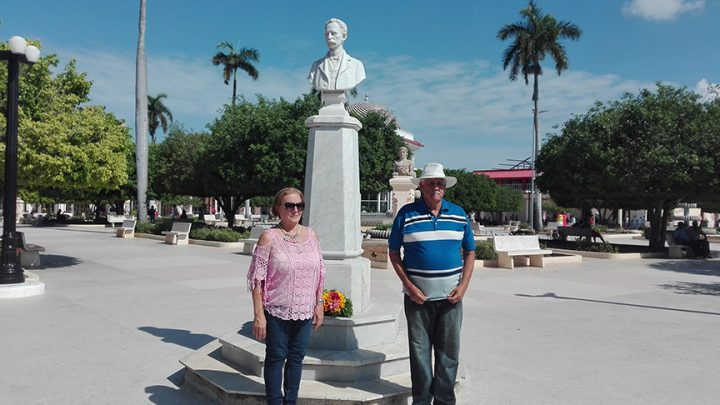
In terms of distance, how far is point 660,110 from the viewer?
17.9 m

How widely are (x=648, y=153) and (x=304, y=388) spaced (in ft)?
52.9

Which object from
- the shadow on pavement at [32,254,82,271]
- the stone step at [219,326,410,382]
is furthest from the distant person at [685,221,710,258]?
the shadow on pavement at [32,254,82,271]

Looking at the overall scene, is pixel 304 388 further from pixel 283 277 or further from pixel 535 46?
pixel 535 46

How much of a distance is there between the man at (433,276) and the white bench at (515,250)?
11243 mm

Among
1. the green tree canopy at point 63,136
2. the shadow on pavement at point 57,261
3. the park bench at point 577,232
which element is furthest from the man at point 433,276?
the park bench at point 577,232

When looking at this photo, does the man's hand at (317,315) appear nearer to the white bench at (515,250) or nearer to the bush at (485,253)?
the white bench at (515,250)

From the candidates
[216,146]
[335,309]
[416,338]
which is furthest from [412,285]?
[216,146]

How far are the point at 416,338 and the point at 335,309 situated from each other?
3.49 ft

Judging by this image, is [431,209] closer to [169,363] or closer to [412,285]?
[412,285]

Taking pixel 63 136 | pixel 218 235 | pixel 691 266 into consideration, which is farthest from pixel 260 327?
pixel 218 235

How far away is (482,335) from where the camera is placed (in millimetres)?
6879

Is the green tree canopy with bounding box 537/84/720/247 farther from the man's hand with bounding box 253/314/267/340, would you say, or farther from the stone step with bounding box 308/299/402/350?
the man's hand with bounding box 253/314/267/340

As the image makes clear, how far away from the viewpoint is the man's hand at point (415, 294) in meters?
3.81

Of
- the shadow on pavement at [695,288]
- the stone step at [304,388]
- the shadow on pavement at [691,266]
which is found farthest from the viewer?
the shadow on pavement at [691,266]
